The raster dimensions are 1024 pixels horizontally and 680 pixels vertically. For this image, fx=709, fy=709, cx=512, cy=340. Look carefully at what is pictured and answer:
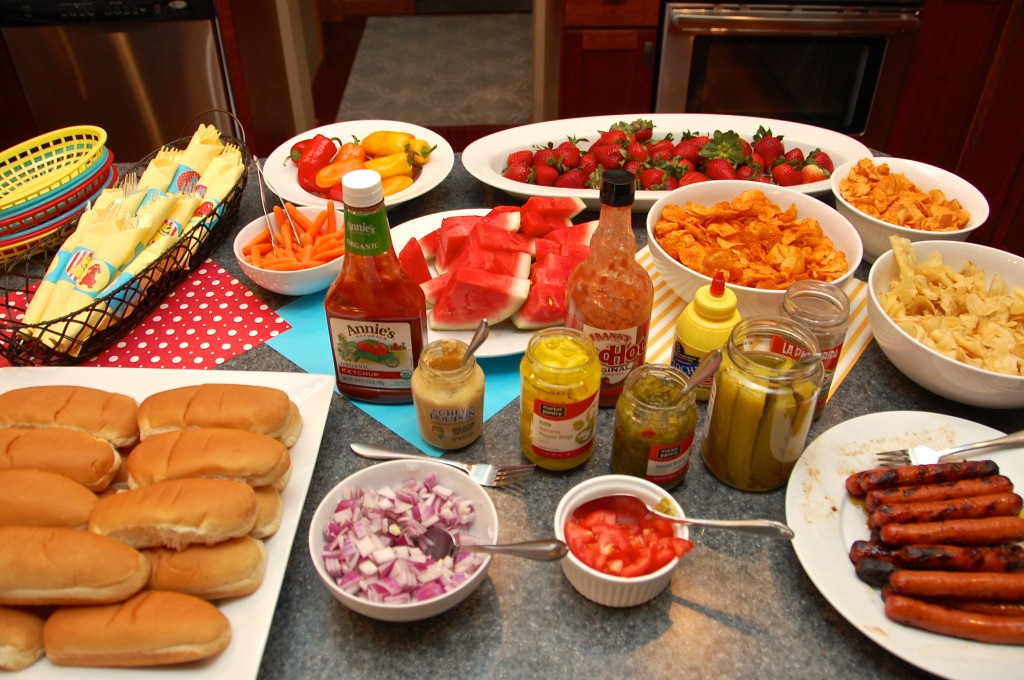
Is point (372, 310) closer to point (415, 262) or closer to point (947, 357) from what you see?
point (415, 262)

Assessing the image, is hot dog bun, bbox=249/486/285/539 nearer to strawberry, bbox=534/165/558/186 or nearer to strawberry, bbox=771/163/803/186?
strawberry, bbox=534/165/558/186

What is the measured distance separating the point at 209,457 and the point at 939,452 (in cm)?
116

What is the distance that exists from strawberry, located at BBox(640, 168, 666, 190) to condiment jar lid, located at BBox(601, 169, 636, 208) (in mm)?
850

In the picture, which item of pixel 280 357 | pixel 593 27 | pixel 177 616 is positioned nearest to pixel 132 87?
pixel 593 27

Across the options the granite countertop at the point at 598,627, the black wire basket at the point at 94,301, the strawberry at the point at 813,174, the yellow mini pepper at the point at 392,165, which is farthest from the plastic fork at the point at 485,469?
the strawberry at the point at 813,174

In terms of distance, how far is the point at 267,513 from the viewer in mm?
1037

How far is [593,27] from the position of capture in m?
3.34

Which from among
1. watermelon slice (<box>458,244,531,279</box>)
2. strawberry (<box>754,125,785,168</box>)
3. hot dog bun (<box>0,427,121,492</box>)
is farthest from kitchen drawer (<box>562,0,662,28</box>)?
hot dog bun (<box>0,427,121,492</box>)

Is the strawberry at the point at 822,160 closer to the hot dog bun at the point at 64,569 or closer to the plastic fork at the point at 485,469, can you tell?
the plastic fork at the point at 485,469

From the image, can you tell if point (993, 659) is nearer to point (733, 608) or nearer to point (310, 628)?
point (733, 608)

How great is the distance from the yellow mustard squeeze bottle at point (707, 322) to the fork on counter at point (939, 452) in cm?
31

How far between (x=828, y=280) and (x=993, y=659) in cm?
75

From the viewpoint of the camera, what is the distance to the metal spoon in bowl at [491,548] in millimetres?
953

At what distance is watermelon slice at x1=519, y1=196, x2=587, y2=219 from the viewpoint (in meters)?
1.77
